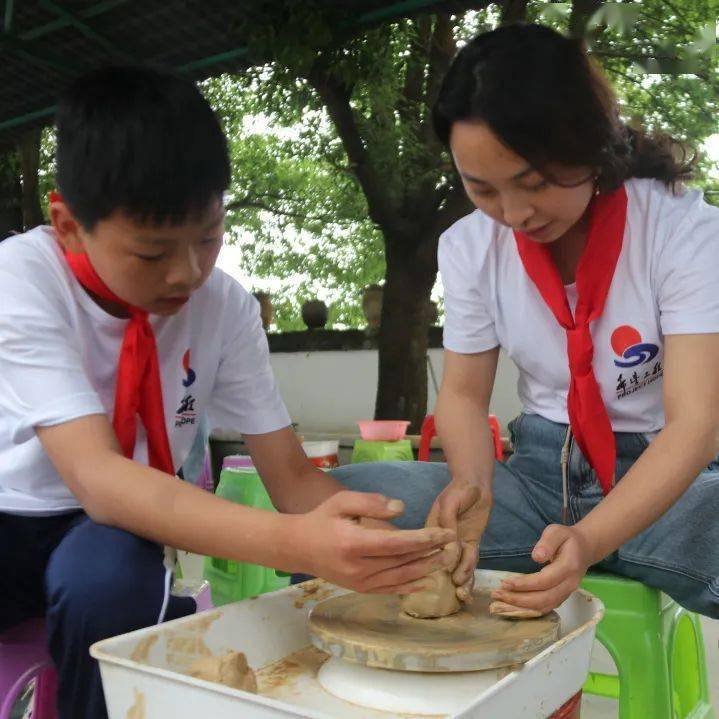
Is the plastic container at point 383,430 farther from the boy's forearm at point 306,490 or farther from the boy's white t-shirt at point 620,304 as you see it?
Result: the boy's forearm at point 306,490

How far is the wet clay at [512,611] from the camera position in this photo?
1.03 meters

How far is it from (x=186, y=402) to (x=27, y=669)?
0.45 metres

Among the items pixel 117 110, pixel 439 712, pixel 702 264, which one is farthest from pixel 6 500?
pixel 702 264

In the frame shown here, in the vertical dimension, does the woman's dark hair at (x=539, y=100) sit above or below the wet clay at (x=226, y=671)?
above

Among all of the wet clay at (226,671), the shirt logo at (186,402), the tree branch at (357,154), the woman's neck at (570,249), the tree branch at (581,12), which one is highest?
the tree branch at (581,12)

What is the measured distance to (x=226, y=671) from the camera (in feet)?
2.91

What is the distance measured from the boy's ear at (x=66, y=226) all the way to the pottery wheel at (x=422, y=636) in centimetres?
60

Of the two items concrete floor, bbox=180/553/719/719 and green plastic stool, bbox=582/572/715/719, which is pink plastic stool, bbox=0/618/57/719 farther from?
concrete floor, bbox=180/553/719/719

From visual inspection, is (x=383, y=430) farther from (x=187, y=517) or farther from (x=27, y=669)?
(x=187, y=517)

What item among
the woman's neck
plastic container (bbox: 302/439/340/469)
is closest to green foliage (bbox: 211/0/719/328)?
the woman's neck

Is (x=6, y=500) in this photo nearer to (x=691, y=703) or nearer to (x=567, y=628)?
(x=567, y=628)

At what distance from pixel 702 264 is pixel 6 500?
3.59 feet

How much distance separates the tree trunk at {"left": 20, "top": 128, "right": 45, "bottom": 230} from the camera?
6398 millimetres

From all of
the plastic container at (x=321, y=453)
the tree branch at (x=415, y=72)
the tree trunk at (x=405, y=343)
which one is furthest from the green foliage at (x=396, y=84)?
the plastic container at (x=321, y=453)
